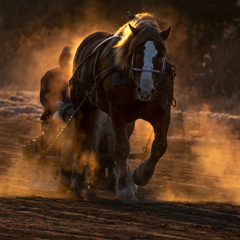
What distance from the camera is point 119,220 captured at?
238 inches

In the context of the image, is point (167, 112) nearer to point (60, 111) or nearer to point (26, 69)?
point (60, 111)

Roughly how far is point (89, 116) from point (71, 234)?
11.0ft

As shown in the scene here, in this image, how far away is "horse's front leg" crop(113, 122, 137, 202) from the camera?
709cm

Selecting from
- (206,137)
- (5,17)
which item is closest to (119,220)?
(206,137)

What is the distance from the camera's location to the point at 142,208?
22.3 ft

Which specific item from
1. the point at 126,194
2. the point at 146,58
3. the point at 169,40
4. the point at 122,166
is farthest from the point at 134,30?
the point at 169,40

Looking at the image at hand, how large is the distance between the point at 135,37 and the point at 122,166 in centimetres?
131

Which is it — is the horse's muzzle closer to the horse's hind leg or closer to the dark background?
the horse's hind leg

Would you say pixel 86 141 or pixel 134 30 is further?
pixel 86 141

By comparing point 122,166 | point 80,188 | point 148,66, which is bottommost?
point 80,188

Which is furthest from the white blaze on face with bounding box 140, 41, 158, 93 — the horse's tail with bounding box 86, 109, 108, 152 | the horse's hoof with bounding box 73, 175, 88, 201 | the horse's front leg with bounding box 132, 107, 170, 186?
the horse's tail with bounding box 86, 109, 108, 152

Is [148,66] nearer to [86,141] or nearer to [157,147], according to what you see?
[157,147]

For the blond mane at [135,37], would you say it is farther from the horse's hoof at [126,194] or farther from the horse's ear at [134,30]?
the horse's hoof at [126,194]

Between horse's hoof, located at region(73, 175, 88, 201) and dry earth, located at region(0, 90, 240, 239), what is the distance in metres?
0.10
